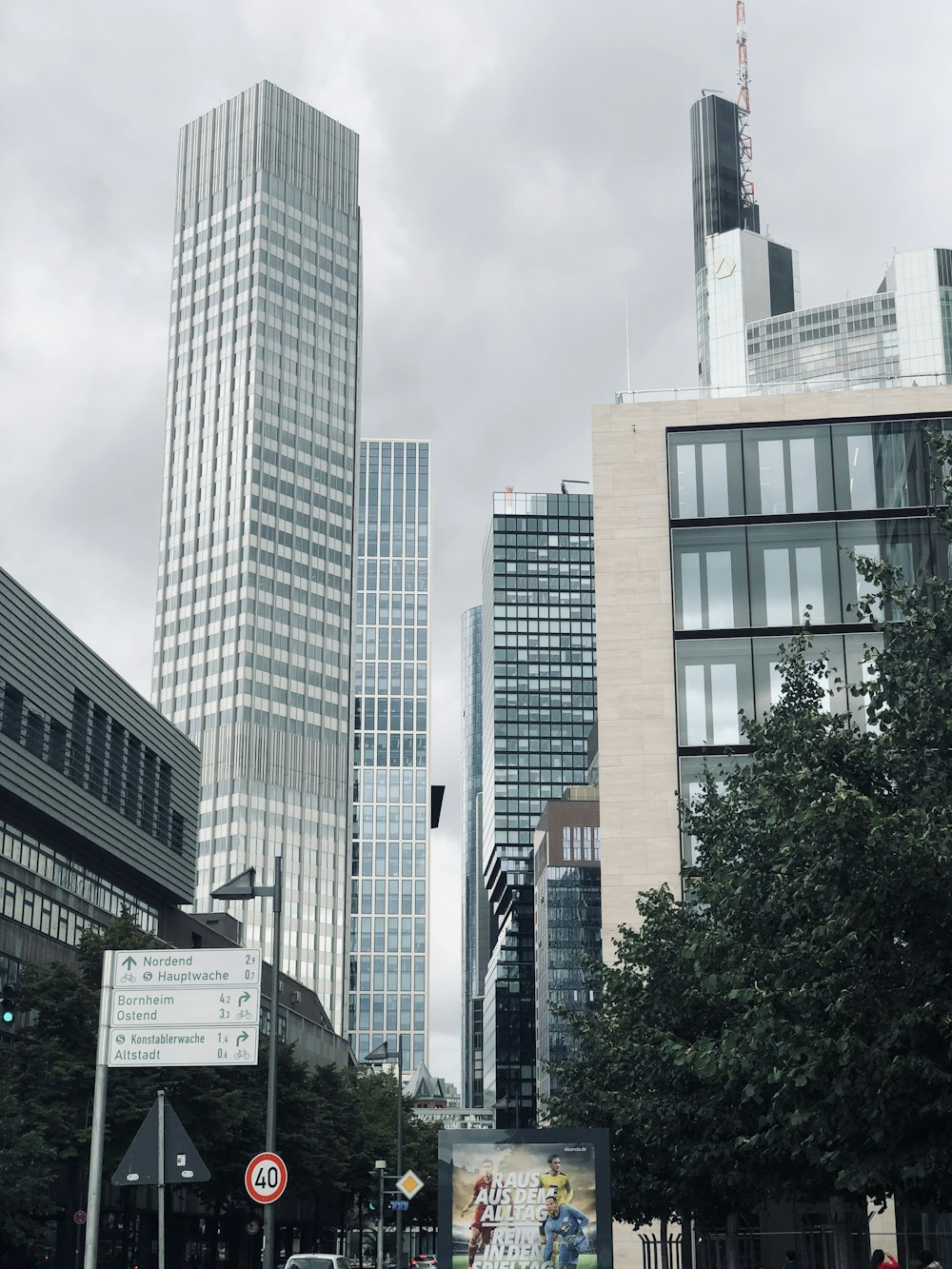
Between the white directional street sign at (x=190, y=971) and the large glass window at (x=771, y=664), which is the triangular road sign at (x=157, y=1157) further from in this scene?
the large glass window at (x=771, y=664)

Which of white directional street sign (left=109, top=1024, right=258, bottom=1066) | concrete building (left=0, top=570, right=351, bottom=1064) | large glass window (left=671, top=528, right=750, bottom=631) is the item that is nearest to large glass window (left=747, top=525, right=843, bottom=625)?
large glass window (left=671, top=528, right=750, bottom=631)

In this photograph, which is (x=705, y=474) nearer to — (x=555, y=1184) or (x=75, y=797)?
(x=75, y=797)

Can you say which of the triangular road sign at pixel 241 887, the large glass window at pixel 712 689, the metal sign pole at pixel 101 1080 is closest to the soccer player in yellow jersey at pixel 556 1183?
the triangular road sign at pixel 241 887

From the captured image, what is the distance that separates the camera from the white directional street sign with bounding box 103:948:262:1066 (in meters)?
20.8

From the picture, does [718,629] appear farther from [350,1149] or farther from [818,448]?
[350,1149]

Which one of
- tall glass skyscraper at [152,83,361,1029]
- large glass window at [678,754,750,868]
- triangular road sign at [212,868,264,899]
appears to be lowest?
triangular road sign at [212,868,264,899]

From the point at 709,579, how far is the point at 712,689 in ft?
13.4

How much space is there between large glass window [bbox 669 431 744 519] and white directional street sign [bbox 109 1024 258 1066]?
40751mm

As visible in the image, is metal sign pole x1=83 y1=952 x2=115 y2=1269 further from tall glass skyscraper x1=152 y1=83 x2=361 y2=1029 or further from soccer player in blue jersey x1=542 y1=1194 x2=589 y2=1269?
tall glass skyscraper x1=152 y1=83 x2=361 y2=1029

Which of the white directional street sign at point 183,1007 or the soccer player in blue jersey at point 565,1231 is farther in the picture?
the soccer player in blue jersey at point 565,1231

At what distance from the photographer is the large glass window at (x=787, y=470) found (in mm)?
57406

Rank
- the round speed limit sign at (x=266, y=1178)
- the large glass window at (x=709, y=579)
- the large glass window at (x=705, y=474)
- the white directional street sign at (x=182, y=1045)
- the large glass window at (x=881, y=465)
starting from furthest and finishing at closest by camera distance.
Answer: the large glass window at (x=705, y=474) < the large glass window at (x=709, y=579) < the large glass window at (x=881, y=465) < the round speed limit sign at (x=266, y=1178) < the white directional street sign at (x=182, y=1045)

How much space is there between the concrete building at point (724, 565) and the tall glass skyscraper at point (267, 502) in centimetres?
11363

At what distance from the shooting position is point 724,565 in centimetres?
5794
